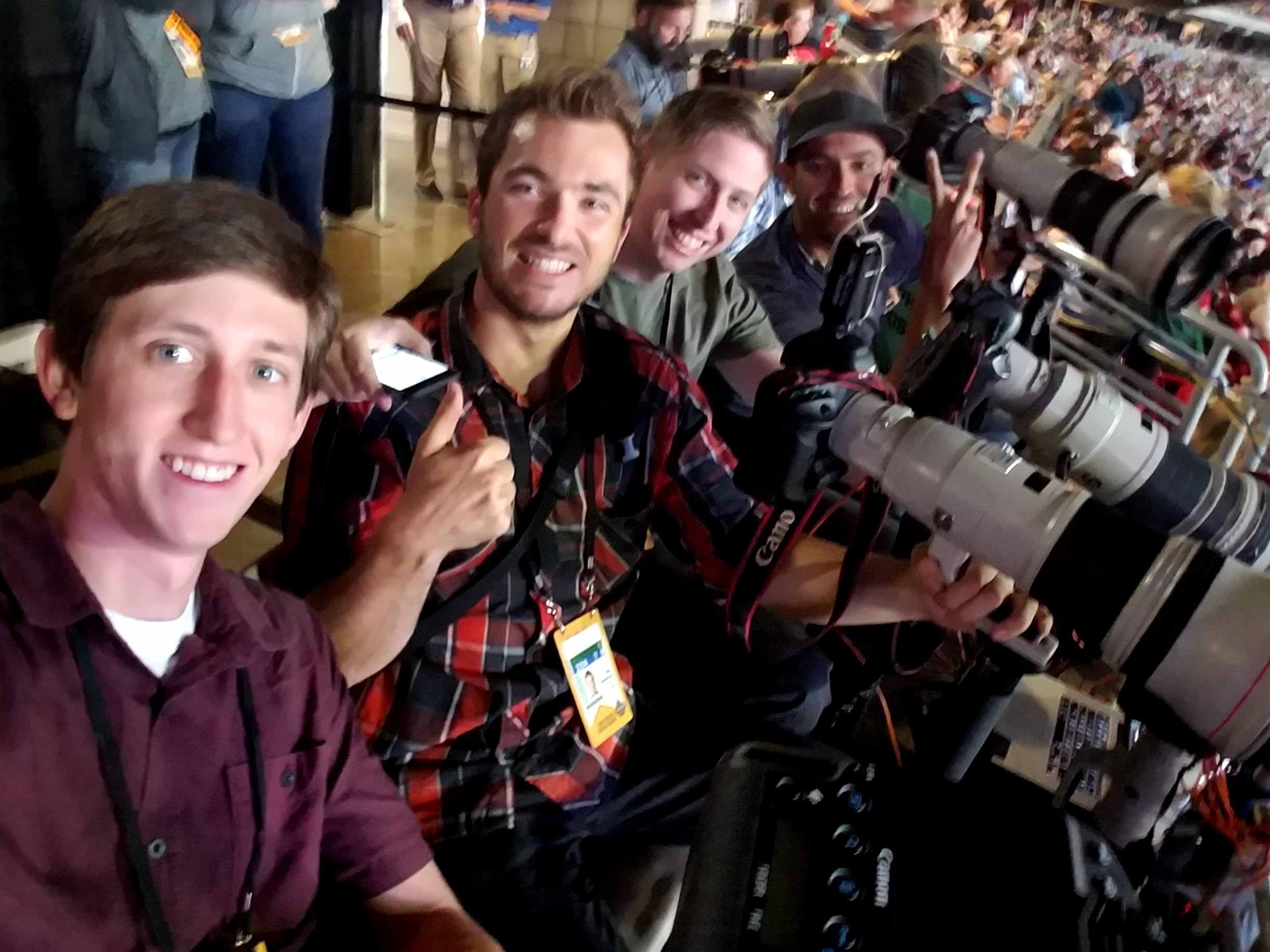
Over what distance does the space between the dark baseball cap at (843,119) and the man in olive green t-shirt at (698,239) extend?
0.43 ft

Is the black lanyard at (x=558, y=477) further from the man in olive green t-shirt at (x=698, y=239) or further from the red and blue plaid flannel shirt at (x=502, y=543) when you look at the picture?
the man in olive green t-shirt at (x=698, y=239)

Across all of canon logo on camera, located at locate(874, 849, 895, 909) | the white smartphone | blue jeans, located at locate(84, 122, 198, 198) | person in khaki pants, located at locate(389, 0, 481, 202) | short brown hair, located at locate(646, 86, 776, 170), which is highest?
short brown hair, located at locate(646, 86, 776, 170)

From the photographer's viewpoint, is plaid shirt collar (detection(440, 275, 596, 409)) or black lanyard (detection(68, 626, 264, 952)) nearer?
black lanyard (detection(68, 626, 264, 952))

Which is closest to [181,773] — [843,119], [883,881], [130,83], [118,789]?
[118,789]

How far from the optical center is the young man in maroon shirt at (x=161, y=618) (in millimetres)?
672

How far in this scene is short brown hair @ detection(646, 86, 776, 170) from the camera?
1.58m

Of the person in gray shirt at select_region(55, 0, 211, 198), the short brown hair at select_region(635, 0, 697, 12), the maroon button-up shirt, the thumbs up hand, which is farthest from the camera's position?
the short brown hair at select_region(635, 0, 697, 12)

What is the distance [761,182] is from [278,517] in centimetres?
125

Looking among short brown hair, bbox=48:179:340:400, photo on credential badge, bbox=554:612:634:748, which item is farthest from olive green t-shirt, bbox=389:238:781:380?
short brown hair, bbox=48:179:340:400

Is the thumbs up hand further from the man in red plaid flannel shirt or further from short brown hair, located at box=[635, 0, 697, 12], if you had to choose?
short brown hair, located at box=[635, 0, 697, 12]

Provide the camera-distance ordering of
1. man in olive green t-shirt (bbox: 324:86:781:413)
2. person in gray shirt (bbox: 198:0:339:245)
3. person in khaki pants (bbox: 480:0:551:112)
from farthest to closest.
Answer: person in khaki pants (bbox: 480:0:551:112)
person in gray shirt (bbox: 198:0:339:245)
man in olive green t-shirt (bbox: 324:86:781:413)

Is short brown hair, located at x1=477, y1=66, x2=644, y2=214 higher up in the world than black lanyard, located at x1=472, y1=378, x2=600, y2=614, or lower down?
higher up

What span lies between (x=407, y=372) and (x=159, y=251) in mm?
317

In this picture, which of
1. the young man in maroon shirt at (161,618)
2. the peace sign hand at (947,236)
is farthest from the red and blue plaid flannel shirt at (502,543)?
the peace sign hand at (947,236)
